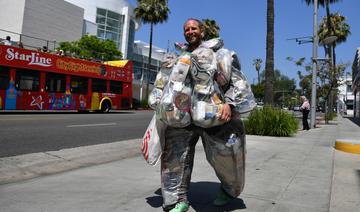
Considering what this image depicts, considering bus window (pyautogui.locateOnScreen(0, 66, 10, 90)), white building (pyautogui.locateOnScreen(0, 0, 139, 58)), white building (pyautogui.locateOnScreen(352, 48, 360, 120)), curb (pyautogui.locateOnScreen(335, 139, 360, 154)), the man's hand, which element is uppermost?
white building (pyautogui.locateOnScreen(0, 0, 139, 58))

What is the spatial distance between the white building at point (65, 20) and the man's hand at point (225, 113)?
35738 mm

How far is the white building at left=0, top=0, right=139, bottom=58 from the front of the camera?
47.7m

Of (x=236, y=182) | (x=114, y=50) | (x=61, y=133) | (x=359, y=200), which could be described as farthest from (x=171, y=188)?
(x=114, y=50)

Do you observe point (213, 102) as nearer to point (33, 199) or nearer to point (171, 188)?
point (171, 188)

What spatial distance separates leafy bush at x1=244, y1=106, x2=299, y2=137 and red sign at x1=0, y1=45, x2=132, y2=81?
11293 mm

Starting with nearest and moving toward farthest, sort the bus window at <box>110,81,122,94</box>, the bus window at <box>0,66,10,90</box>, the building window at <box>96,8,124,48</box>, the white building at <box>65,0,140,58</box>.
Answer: the bus window at <box>0,66,10,90</box>
the bus window at <box>110,81,122,94</box>
the white building at <box>65,0,140,58</box>
the building window at <box>96,8,124,48</box>

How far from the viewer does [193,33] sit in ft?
11.5

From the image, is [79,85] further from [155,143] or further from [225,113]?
[225,113]

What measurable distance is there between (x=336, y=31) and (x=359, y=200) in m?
37.6

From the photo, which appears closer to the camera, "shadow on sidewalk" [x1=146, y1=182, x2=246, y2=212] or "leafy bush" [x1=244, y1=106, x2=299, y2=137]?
"shadow on sidewalk" [x1=146, y1=182, x2=246, y2=212]

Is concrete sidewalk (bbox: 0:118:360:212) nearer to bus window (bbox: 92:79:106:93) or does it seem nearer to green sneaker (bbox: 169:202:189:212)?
green sneaker (bbox: 169:202:189:212)

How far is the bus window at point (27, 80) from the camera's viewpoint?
18.1 m

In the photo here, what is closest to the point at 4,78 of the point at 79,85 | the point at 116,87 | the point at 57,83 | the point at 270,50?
the point at 57,83

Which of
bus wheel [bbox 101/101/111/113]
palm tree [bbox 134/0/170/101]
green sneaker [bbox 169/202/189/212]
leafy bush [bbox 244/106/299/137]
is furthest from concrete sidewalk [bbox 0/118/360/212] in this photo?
palm tree [bbox 134/0/170/101]
